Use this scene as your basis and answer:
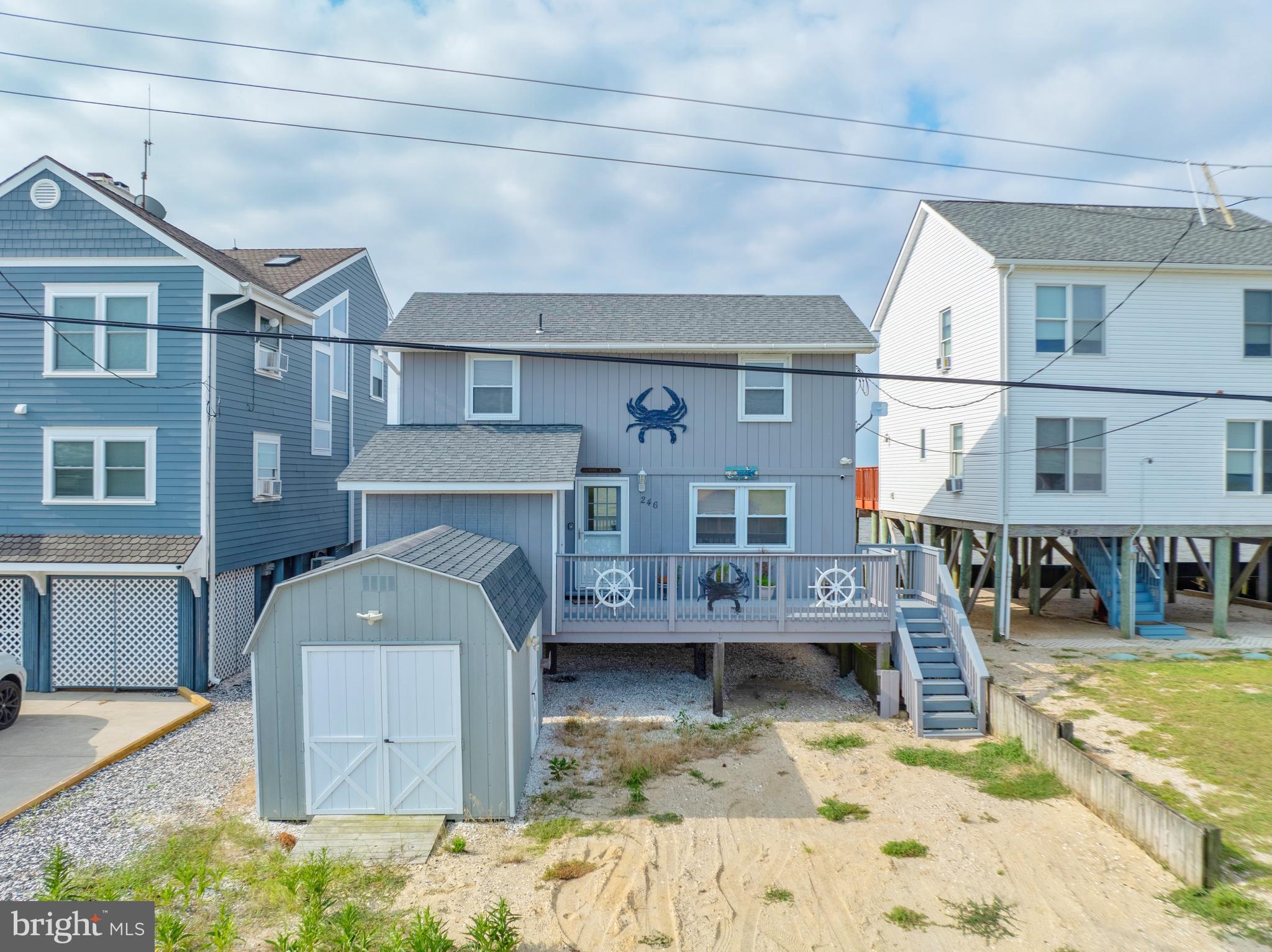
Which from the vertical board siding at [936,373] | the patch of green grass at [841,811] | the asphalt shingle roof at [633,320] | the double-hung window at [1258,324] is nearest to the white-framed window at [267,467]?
the asphalt shingle roof at [633,320]

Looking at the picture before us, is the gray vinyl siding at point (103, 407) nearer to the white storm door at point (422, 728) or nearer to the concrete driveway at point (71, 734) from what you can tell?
the concrete driveway at point (71, 734)

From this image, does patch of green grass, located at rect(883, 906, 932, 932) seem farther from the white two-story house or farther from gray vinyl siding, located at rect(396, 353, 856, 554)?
the white two-story house

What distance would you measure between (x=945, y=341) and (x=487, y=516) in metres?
12.8

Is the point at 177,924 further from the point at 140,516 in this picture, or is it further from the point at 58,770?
the point at 140,516

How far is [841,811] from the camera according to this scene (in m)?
7.83

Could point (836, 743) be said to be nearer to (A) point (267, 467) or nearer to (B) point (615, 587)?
(B) point (615, 587)

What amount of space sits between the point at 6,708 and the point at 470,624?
7.80 metres

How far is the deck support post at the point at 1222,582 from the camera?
15.3m

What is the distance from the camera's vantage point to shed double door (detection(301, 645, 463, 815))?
767cm

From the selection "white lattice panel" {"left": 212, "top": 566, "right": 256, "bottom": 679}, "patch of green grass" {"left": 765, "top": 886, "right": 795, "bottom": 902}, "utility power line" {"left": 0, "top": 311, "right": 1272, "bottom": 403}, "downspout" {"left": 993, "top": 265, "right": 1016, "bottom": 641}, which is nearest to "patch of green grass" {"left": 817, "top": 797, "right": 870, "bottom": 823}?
"patch of green grass" {"left": 765, "top": 886, "right": 795, "bottom": 902}

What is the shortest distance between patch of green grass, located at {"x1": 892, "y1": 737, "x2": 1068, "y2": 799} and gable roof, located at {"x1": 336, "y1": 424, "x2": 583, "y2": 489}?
637 centimetres

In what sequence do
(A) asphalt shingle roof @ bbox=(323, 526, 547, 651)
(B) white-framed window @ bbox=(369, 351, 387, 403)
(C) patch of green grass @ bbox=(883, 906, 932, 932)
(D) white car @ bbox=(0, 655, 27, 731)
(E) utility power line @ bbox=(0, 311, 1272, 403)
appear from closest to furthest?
(C) patch of green grass @ bbox=(883, 906, 932, 932)
(E) utility power line @ bbox=(0, 311, 1272, 403)
(A) asphalt shingle roof @ bbox=(323, 526, 547, 651)
(D) white car @ bbox=(0, 655, 27, 731)
(B) white-framed window @ bbox=(369, 351, 387, 403)

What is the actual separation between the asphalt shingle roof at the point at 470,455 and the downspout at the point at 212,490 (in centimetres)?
279

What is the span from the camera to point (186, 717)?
10.6m
